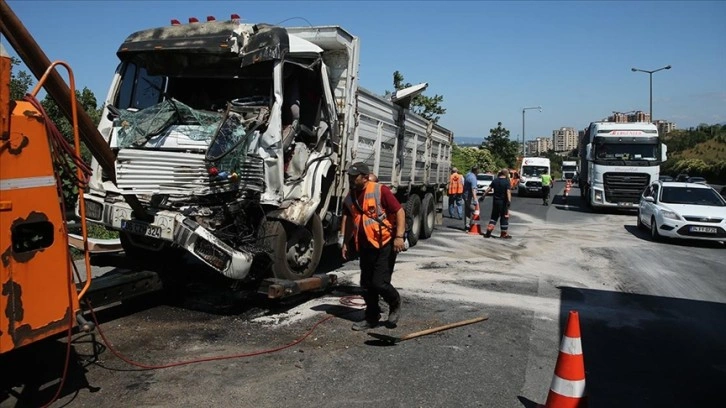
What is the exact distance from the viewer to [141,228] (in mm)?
5488

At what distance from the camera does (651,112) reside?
4322 cm

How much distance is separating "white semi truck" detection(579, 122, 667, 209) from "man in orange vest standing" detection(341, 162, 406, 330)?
1710cm

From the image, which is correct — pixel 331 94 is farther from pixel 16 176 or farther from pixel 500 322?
pixel 16 176

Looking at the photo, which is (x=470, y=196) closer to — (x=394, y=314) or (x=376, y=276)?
(x=394, y=314)

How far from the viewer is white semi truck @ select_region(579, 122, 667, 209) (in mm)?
20266

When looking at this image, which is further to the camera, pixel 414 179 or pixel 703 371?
pixel 414 179

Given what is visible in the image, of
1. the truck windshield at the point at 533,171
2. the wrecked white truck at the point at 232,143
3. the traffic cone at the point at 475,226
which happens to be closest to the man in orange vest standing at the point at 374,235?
the wrecked white truck at the point at 232,143

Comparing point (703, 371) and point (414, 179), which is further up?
point (414, 179)

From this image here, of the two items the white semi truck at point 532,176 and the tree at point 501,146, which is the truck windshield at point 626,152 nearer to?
the white semi truck at point 532,176

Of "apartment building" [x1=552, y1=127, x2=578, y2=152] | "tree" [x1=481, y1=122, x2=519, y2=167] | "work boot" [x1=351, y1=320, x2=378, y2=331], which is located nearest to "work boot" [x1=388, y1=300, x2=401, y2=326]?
"work boot" [x1=351, y1=320, x2=378, y2=331]

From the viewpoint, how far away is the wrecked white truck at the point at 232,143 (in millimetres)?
5504

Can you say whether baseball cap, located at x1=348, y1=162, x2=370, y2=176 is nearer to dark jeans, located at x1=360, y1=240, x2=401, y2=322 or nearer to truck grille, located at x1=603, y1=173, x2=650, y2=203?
dark jeans, located at x1=360, y1=240, x2=401, y2=322

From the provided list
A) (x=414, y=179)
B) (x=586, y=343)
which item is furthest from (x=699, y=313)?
(x=414, y=179)

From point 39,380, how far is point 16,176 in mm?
1815
